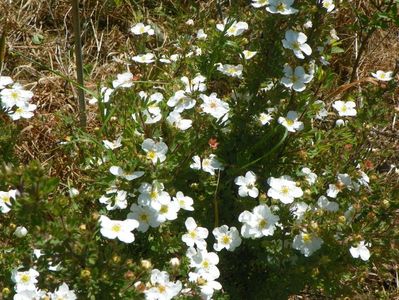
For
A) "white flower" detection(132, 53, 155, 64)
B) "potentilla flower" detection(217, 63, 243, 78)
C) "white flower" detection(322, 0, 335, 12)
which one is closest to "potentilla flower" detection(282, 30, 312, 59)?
"white flower" detection(322, 0, 335, 12)

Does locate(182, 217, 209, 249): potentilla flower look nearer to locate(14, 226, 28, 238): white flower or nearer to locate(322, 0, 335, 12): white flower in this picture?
locate(14, 226, 28, 238): white flower

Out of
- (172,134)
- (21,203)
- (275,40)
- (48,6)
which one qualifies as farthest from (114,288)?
(48,6)

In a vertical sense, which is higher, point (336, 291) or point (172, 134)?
point (172, 134)

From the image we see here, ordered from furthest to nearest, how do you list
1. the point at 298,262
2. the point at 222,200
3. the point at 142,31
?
1. the point at 142,31
2. the point at 222,200
3. the point at 298,262

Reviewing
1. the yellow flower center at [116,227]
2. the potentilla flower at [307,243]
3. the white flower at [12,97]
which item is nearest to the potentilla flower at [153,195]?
the yellow flower center at [116,227]

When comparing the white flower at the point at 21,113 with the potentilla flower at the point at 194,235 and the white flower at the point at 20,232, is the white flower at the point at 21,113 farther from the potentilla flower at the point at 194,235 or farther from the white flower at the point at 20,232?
the potentilla flower at the point at 194,235

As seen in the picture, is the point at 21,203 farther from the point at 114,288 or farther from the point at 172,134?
the point at 172,134
